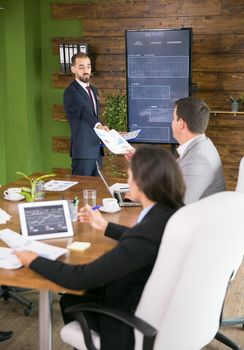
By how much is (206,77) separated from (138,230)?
4.07 m

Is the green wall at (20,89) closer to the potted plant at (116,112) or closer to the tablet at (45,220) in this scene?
Result: the potted plant at (116,112)

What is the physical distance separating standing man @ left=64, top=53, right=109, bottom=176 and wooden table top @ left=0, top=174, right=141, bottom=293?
1.41 metres

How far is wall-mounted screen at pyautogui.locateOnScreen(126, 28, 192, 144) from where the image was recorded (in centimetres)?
547

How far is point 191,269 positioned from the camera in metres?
1.86

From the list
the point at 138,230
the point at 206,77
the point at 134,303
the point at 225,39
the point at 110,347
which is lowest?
the point at 110,347

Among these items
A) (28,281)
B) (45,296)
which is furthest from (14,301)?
(28,281)

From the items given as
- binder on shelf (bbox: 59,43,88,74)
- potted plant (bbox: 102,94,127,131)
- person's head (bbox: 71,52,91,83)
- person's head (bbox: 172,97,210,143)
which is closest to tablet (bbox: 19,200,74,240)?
person's head (bbox: 172,97,210,143)

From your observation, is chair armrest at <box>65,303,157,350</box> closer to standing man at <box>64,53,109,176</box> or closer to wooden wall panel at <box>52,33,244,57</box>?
standing man at <box>64,53,109,176</box>

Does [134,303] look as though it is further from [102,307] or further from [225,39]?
[225,39]

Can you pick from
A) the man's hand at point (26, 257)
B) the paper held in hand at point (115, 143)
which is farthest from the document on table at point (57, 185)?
the man's hand at point (26, 257)

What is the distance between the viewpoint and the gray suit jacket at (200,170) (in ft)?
9.95

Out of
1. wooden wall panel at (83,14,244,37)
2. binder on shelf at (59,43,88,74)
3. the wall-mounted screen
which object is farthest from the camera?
binder on shelf at (59,43,88,74)

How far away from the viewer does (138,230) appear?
1992 mm

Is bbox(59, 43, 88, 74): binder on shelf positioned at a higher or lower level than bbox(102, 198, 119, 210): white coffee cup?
higher
